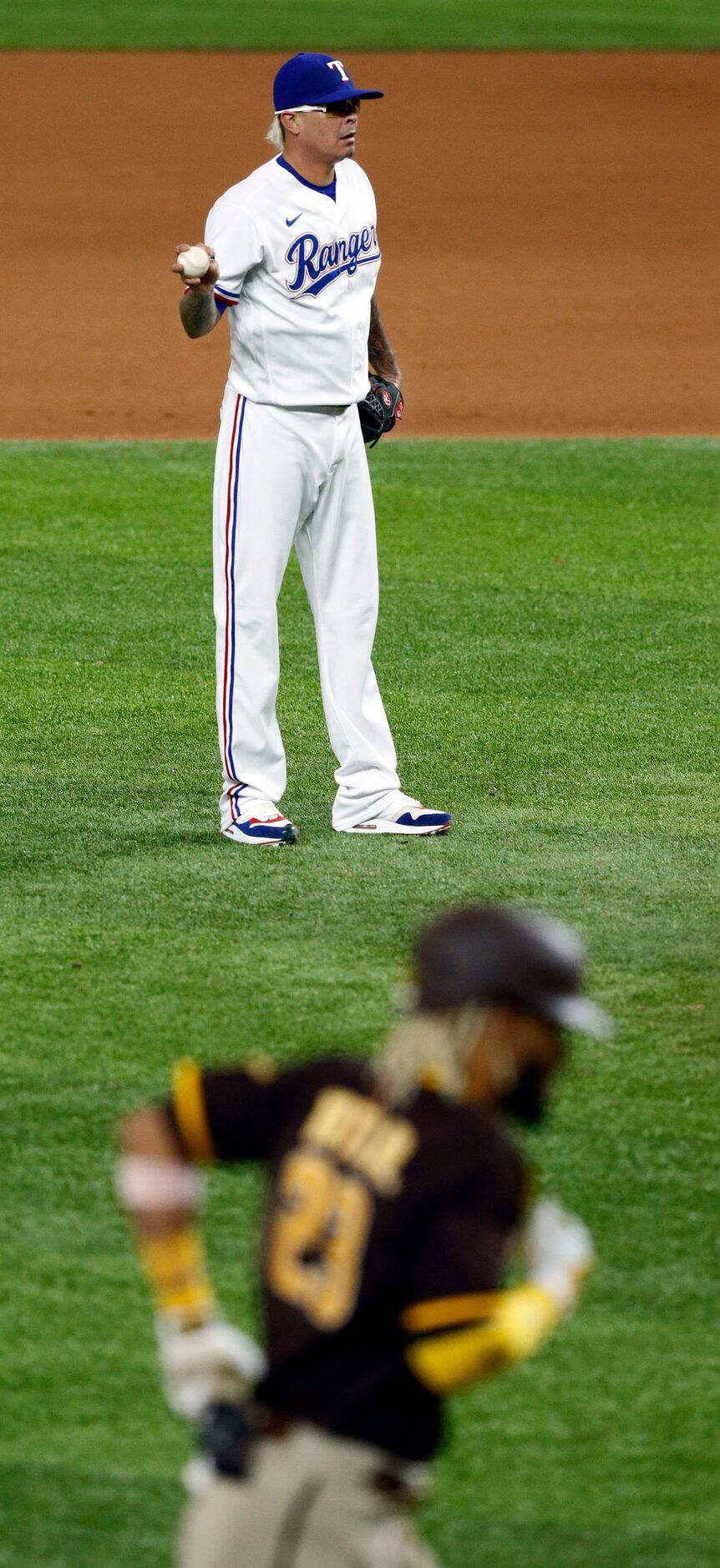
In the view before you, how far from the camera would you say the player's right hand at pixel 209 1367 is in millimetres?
2291

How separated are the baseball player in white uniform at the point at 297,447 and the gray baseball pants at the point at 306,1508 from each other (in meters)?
4.11

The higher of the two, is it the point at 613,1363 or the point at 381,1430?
the point at 381,1430

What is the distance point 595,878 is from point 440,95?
61.3ft

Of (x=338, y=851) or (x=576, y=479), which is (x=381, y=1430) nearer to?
(x=338, y=851)

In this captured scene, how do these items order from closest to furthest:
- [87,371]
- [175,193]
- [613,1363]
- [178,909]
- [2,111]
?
[613,1363]
[178,909]
[87,371]
[175,193]
[2,111]

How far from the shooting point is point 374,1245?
2219mm

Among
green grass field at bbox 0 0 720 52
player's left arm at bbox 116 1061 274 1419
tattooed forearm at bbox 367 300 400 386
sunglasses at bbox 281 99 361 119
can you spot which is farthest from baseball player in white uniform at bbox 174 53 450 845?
green grass field at bbox 0 0 720 52

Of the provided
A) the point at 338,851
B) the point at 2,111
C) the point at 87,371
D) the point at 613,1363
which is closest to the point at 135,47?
the point at 2,111

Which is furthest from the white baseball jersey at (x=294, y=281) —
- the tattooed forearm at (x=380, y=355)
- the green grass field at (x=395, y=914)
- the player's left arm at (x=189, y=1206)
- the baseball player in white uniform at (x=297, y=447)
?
the player's left arm at (x=189, y=1206)

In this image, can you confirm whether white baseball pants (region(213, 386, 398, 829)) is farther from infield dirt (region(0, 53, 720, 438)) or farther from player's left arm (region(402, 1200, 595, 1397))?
infield dirt (region(0, 53, 720, 438))

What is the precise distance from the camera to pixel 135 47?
23891mm

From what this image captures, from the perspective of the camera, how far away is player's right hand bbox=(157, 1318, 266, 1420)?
7.52ft

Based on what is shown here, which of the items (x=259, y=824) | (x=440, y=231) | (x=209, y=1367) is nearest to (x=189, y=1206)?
(x=209, y=1367)

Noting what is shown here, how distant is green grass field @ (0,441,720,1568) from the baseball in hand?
1753mm
